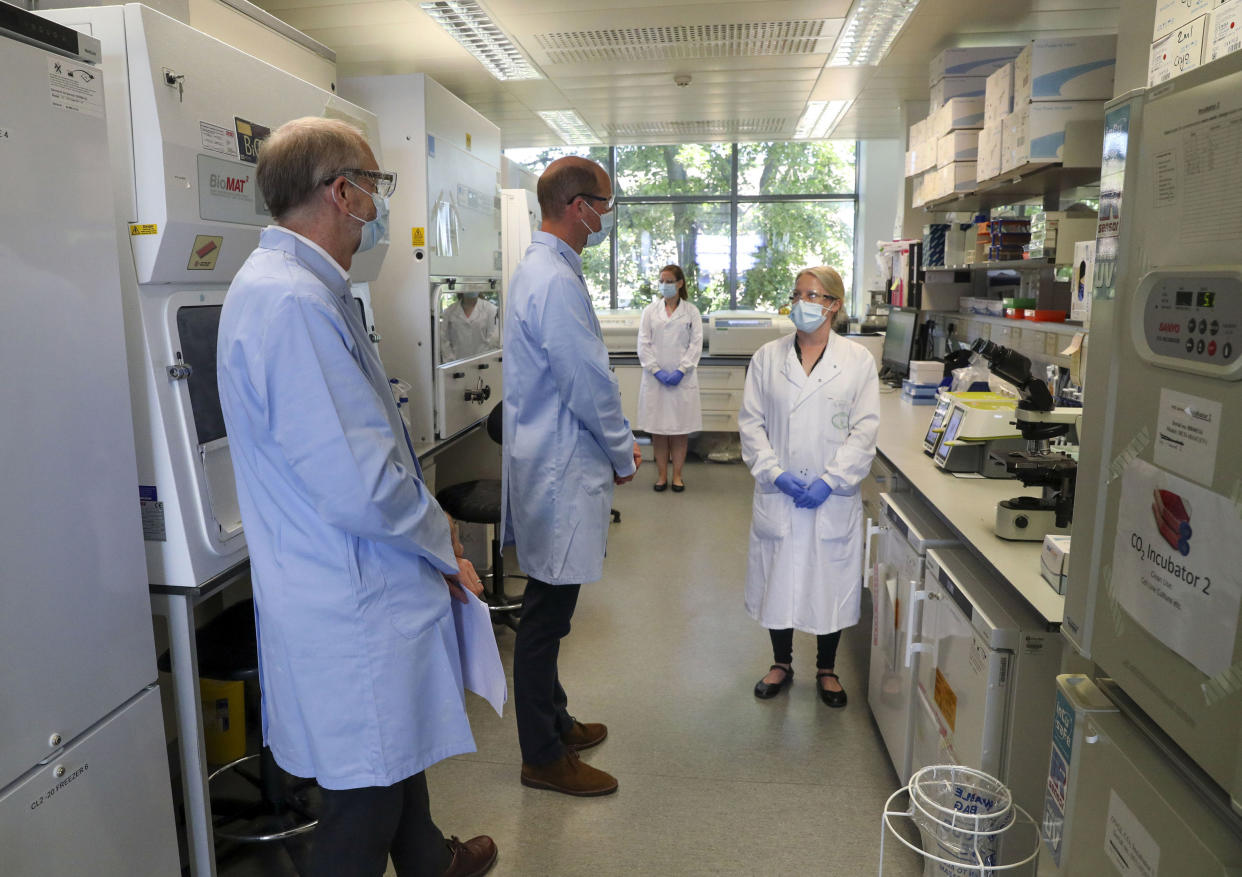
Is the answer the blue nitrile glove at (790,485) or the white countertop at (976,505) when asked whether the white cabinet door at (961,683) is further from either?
the blue nitrile glove at (790,485)

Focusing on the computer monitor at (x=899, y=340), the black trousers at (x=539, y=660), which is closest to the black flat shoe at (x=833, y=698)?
the black trousers at (x=539, y=660)

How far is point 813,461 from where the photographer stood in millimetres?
2754

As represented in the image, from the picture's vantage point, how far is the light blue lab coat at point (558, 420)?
2.15 m

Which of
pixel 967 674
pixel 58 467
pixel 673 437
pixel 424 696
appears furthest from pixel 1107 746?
pixel 673 437

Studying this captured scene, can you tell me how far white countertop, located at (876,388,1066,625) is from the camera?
1644 mm

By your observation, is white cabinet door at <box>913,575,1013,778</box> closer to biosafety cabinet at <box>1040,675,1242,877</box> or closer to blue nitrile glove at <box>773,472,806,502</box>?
biosafety cabinet at <box>1040,675,1242,877</box>

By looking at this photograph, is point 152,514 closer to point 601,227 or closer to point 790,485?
point 601,227

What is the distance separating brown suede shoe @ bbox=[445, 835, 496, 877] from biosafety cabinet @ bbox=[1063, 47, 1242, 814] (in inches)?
59.5

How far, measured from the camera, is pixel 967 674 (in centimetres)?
178

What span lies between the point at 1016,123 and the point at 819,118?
3.32m

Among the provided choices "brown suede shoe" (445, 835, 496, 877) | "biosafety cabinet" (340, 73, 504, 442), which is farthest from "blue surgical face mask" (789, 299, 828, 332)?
"brown suede shoe" (445, 835, 496, 877)

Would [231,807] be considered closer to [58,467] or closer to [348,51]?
[58,467]

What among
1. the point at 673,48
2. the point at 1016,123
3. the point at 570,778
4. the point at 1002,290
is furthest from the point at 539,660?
the point at 1002,290

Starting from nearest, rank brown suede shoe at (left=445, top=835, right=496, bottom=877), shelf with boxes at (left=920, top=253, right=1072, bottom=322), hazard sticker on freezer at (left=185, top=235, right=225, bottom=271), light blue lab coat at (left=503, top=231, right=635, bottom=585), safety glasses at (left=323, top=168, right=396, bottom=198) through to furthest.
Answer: safety glasses at (left=323, top=168, right=396, bottom=198) < hazard sticker on freezer at (left=185, top=235, right=225, bottom=271) < brown suede shoe at (left=445, top=835, right=496, bottom=877) < light blue lab coat at (left=503, top=231, right=635, bottom=585) < shelf with boxes at (left=920, top=253, right=1072, bottom=322)
